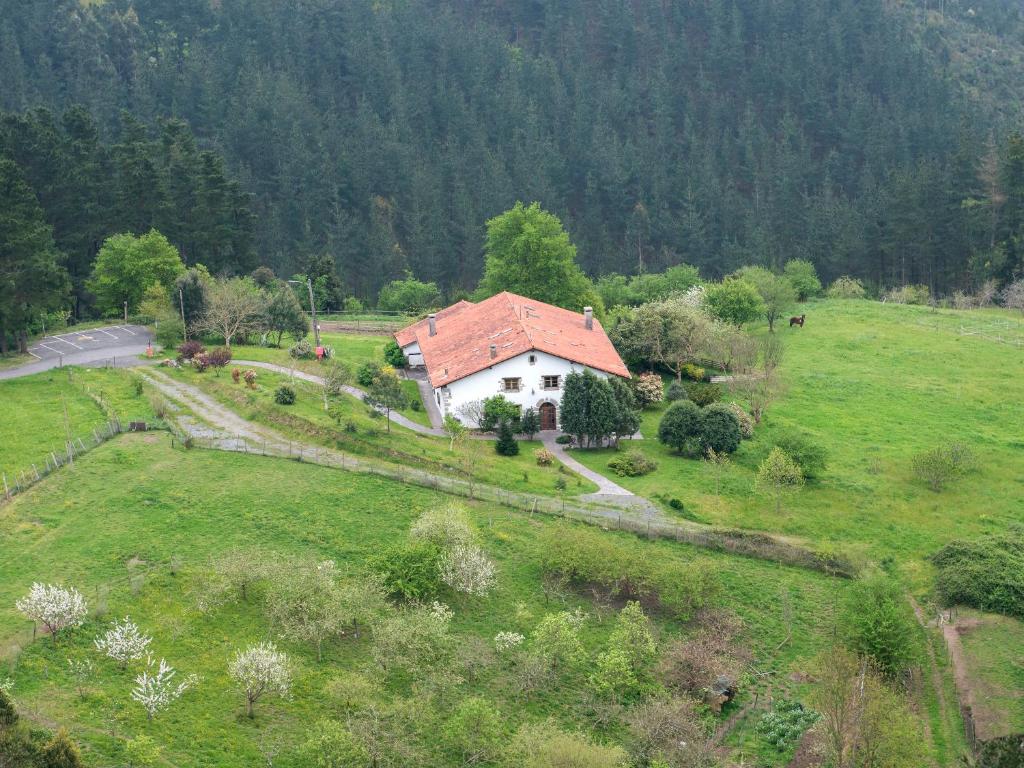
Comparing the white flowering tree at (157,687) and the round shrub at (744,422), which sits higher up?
the round shrub at (744,422)

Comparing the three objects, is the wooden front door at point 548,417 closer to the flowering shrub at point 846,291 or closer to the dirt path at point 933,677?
the dirt path at point 933,677

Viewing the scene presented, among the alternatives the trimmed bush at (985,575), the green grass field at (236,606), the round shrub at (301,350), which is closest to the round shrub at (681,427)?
the green grass field at (236,606)

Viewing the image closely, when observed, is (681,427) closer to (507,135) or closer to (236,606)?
(236,606)

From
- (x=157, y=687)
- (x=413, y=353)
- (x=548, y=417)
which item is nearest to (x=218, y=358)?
(x=413, y=353)

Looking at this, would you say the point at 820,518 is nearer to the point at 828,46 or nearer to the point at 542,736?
the point at 542,736

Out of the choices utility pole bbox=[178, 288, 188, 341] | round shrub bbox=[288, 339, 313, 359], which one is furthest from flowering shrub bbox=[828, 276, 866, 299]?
utility pole bbox=[178, 288, 188, 341]

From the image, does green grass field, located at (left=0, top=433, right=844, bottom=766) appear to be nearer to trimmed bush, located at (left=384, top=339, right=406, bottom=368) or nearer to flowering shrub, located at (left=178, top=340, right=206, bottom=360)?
flowering shrub, located at (left=178, top=340, right=206, bottom=360)

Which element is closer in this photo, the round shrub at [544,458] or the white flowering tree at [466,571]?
the white flowering tree at [466,571]
